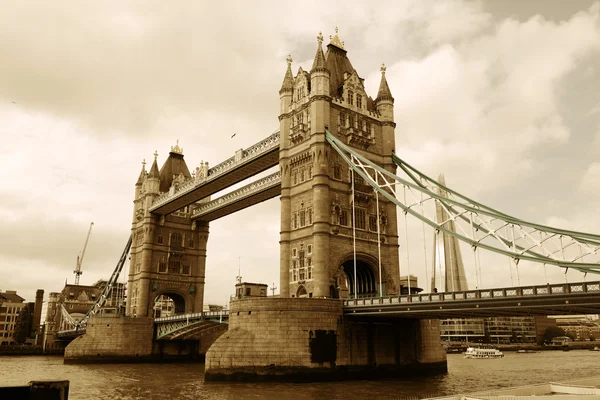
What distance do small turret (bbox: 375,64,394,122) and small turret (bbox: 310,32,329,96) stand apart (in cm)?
742

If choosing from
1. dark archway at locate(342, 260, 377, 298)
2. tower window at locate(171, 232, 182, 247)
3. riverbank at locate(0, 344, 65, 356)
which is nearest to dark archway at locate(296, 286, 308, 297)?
dark archway at locate(342, 260, 377, 298)

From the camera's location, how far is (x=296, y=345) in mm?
37094

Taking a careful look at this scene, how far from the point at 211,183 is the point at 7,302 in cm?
8031

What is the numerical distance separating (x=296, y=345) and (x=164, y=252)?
144 feet

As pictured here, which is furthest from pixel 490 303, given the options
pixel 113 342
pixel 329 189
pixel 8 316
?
pixel 8 316

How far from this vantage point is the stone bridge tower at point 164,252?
74500mm

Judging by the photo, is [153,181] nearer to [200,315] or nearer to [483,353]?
[200,315]

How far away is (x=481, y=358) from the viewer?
268ft

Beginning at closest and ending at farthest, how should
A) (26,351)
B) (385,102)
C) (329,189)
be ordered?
(329,189), (385,102), (26,351)

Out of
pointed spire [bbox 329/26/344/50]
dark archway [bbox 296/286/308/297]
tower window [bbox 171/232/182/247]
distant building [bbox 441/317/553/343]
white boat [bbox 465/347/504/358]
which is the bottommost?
white boat [bbox 465/347/504/358]

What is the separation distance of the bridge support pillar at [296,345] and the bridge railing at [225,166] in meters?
19.2

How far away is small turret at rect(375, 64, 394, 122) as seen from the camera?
51.8m

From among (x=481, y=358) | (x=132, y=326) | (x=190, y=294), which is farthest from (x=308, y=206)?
(x=481, y=358)

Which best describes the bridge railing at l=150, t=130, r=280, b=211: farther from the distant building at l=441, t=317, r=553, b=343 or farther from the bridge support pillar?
the distant building at l=441, t=317, r=553, b=343
